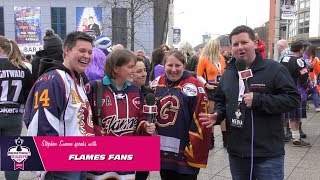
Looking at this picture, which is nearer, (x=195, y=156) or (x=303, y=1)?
(x=195, y=156)

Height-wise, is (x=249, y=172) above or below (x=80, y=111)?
below

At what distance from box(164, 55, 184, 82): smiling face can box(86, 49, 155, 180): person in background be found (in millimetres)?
412

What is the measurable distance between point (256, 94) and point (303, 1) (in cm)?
6865

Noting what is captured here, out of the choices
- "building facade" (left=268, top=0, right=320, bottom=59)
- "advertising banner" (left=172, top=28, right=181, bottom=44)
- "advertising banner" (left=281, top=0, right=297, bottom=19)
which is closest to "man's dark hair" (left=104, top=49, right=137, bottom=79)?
"advertising banner" (left=281, top=0, right=297, bottom=19)

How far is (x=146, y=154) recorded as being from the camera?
2371 mm

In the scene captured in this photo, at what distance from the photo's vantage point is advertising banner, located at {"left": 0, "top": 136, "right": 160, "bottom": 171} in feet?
7.57

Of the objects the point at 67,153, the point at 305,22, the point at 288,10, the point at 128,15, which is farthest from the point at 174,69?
the point at 305,22

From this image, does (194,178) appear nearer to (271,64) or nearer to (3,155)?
(271,64)

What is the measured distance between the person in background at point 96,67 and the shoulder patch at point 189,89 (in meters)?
1.52

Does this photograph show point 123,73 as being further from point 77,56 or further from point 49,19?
point 49,19

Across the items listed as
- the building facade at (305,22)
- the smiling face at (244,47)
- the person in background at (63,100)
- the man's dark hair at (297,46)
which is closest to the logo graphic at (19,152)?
the person in background at (63,100)

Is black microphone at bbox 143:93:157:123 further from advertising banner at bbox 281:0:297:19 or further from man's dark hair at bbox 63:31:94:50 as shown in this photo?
advertising banner at bbox 281:0:297:19

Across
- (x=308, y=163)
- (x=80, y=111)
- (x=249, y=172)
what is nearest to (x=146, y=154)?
(x=80, y=111)

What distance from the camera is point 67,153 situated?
231 cm
